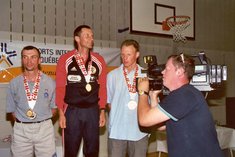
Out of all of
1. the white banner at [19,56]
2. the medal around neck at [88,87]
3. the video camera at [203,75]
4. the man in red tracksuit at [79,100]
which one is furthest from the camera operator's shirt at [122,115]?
the white banner at [19,56]

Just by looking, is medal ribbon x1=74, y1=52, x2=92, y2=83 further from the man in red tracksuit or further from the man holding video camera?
the man holding video camera

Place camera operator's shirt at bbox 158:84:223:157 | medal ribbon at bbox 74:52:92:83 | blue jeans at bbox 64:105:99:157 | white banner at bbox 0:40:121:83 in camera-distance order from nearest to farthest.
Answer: camera operator's shirt at bbox 158:84:223:157 < blue jeans at bbox 64:105:99:157 < medal ribbon at bbox 74:52:92:83 < white banner at bbox 0:40:121:83

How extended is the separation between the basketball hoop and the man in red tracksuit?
9.98 ft

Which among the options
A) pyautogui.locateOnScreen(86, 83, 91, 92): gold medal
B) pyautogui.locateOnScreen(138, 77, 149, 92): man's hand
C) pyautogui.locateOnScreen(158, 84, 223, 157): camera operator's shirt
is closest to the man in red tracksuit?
pyautogui.locateOnScreen(86, 83, 91, 92): gold medal

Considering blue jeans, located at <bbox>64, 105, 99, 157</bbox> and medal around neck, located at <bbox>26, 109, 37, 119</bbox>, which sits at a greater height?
medal around neck, located at <bbox>26, 109, 37, 119</bbox>

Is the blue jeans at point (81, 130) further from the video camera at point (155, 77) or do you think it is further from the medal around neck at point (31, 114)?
the video camera at point (155, 77)

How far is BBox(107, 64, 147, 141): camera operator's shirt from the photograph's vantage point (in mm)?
2830

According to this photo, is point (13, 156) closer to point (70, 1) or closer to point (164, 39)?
point (70, 1)

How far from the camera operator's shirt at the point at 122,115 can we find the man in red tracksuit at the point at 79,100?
0.17 m

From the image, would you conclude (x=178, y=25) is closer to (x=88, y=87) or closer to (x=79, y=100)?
(x=88, y=87)

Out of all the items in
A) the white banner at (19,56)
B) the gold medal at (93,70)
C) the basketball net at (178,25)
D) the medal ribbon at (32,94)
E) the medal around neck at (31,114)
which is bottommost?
the medal around neck at (31,114)

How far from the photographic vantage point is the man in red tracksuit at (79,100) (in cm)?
279

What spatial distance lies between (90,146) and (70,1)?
279 cm

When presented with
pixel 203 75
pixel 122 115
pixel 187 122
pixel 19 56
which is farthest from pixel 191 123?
pixel 19 56
